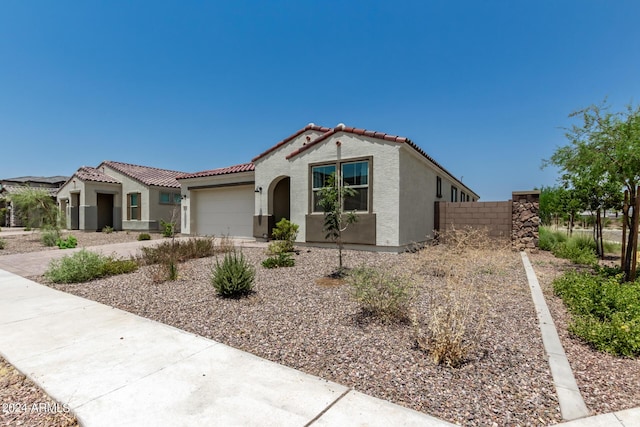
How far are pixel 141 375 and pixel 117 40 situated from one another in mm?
13355

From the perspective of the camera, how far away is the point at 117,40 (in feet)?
37.9

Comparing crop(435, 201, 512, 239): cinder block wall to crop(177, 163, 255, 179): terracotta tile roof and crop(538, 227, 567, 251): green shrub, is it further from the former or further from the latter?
crop(177, 163, 255, 179): terracotta tile roof

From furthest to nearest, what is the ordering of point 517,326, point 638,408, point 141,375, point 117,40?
point 117,40 → point 517,326 → point 141,375 → point 638,408

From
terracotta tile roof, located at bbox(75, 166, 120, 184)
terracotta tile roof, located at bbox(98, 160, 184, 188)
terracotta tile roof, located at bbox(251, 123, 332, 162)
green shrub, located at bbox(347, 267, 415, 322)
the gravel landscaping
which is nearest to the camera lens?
the gravel landscaping

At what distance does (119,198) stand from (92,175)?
2.71 meters

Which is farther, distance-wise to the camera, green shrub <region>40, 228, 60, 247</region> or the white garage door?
the white garage door

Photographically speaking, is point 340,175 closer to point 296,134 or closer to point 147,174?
point 296,134

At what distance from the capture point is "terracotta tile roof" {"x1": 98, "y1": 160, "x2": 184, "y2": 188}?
70.8 feet

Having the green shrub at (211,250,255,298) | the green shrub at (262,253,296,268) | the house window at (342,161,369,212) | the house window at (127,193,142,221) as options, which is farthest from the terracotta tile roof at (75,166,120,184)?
the green shrub at (211,250,255,298)

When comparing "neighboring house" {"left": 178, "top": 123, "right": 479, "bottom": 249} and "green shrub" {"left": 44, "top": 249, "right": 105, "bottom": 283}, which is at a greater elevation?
"neighboring house" {"left": 178, "top": 123, "right": 479, "bottom": 249}

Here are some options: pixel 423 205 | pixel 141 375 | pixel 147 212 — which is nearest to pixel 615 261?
pixel 423 205

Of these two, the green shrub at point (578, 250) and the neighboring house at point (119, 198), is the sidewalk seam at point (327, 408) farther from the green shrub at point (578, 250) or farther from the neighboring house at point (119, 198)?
the neighboring house at point (119, 198)

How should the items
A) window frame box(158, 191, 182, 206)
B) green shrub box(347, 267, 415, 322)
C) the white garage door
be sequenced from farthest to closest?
1. window frame box(158, 191, 182, 206)
2. the white garage door
3. green shrub box(347, 267, 415, 322)

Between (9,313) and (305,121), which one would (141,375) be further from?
(305,121)
